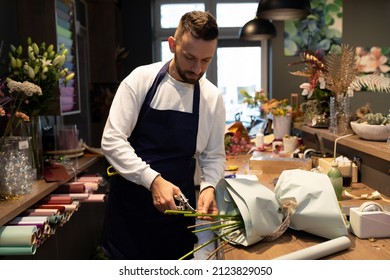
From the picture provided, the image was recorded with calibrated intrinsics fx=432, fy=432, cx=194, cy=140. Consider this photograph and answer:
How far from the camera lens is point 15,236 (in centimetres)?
153

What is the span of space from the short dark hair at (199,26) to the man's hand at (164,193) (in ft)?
1.77

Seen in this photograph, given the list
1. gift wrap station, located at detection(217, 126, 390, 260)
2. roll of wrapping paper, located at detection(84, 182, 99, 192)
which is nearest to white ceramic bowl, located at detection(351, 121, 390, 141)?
gift wrap station, located at detection(217, 126, 390, 260)

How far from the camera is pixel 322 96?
2922 mm

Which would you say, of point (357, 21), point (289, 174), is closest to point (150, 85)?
point (289, 174)

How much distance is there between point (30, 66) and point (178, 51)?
792 millimetres

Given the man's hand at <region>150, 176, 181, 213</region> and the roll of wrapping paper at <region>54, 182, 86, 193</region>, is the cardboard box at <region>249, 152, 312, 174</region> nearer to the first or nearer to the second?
the roll of wrapping paper at <region>54, 182, 86, 193</region>

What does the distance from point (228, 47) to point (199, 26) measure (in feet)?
18.8

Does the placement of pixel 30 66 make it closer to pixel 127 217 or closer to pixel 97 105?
pixel 127 217

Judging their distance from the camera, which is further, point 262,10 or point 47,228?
point 262,10

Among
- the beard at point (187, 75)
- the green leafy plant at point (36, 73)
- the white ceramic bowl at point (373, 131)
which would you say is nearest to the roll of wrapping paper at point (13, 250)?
the green leafy plant at point (36, 73)

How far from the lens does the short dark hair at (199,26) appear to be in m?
1.56

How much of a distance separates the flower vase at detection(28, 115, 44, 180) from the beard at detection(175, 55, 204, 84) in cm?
82

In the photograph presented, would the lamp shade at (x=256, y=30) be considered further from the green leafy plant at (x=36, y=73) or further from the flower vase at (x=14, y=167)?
the flower vase at (x=14, y=167)

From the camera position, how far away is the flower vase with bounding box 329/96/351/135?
2.39 meters
